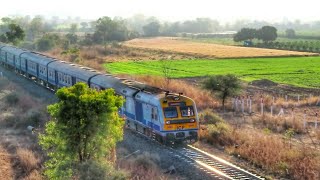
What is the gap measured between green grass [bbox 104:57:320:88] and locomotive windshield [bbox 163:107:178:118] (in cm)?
2806

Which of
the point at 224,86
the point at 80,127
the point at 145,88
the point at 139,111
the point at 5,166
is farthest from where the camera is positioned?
the point at 224,86

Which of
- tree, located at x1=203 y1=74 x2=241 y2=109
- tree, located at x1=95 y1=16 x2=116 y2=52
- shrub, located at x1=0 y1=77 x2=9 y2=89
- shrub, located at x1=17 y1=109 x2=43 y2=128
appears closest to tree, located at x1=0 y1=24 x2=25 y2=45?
tree, located at x1=95 y1=16 x2=116 y2=52

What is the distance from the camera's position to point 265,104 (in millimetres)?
33812

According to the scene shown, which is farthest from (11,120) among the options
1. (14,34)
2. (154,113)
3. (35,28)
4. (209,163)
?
(35,28)

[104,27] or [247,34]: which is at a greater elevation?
[104,27]

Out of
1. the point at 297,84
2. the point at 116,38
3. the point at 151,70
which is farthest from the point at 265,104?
the point at 116,38

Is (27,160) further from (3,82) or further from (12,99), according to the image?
(3,82)

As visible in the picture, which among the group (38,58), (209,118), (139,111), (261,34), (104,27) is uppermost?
(104,27)

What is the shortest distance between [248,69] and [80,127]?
47.8 meters

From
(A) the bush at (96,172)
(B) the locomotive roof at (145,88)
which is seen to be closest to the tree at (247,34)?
(B) the locomotive roof at (145,88)

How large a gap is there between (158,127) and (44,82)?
21.6 metres

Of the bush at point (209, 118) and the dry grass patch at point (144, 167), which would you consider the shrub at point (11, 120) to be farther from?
the bush at point (209, 118)

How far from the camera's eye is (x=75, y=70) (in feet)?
107

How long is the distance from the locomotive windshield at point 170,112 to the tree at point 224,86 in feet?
39.0
